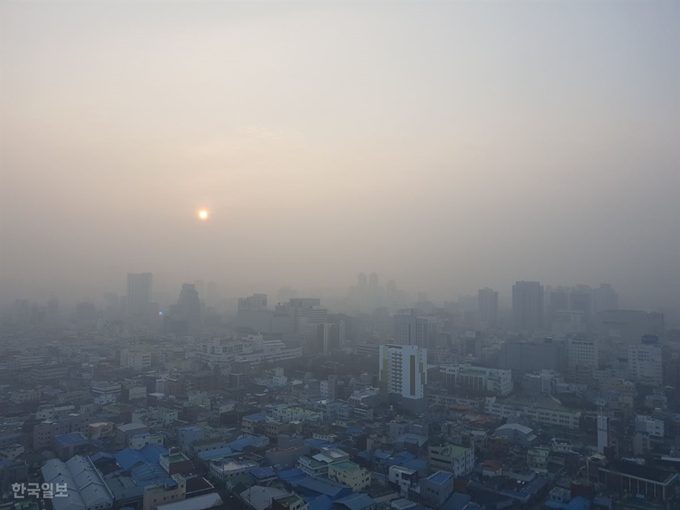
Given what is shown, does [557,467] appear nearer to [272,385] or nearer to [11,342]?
[272,385]

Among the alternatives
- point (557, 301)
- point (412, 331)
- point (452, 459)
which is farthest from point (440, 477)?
point (557, 301)

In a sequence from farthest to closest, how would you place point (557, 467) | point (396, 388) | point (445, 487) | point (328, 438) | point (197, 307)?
A: point (197, 307)
point (396, 388)
point (328, 438)
point (557, 467)
point (445, 487)

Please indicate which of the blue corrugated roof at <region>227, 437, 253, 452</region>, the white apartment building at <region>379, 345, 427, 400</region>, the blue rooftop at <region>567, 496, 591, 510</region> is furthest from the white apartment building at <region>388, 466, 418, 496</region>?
the white apartment building at <region>379, 345, 427, 400</region>

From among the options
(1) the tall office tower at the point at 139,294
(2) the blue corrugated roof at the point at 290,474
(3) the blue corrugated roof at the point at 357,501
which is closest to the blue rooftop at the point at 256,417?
(2) the blue corrugated roof at the point at 290,474

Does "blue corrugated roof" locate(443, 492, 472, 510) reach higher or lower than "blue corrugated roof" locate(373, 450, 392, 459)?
higher

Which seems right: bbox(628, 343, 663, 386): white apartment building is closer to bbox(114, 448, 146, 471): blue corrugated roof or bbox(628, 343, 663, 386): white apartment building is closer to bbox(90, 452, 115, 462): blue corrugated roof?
bbox(114, 448, 146, 471): blue corrugated roof

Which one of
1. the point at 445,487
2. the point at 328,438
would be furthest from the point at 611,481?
the point at 328,438
